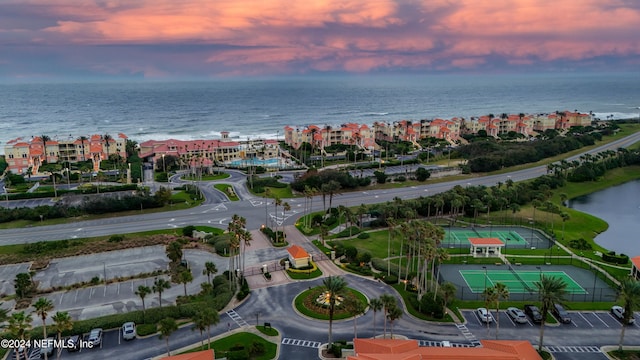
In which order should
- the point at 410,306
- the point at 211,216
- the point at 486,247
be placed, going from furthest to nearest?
the point at 211,216, the point at 486,247, the point at 410,306

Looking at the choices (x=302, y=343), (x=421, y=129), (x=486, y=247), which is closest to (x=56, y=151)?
(x=302, y=343)

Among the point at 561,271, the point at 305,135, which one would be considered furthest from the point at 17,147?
the point at 561,271

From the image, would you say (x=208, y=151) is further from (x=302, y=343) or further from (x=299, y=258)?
(x=302, y=343)

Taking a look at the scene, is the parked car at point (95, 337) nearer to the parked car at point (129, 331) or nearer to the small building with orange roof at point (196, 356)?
the parked car at point (129, 331)

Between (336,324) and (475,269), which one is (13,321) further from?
(475,269)

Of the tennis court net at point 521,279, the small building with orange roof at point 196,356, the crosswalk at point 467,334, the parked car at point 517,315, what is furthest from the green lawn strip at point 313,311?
the tennis court net at point 521,279

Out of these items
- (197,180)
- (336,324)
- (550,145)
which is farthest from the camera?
(550,145)
